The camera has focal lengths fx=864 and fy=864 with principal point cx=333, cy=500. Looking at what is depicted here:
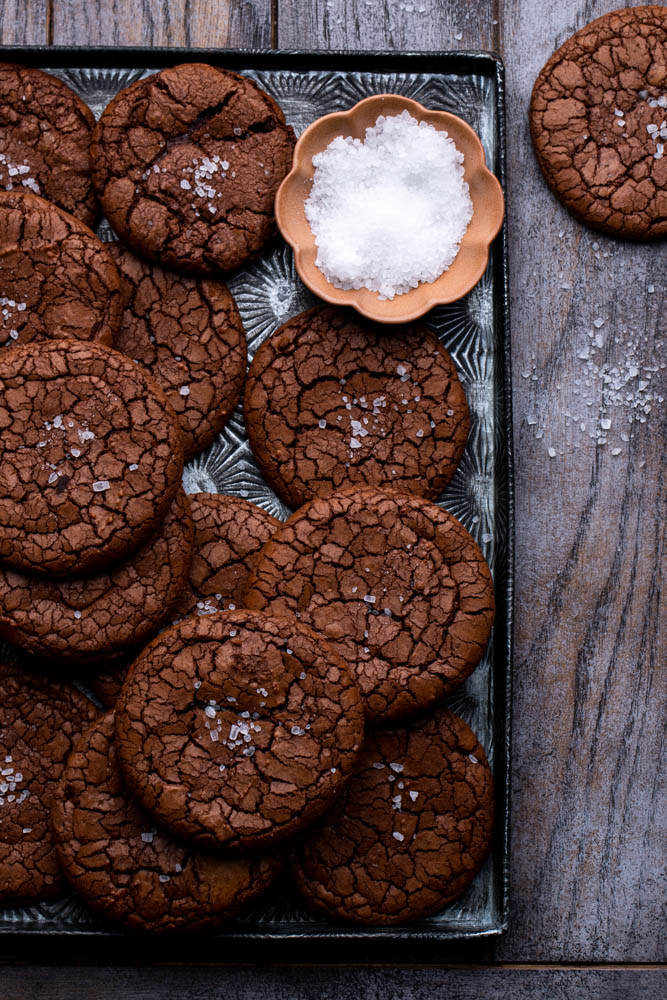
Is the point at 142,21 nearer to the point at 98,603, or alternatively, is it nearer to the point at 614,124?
the point at 614,124

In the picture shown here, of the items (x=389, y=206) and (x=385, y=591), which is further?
(x=389, y=206)

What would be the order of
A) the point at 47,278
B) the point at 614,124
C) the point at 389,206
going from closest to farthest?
the point at 47,278 < the point at 389,206 < the point at 614,124

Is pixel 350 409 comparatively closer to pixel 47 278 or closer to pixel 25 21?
pixel 47 278

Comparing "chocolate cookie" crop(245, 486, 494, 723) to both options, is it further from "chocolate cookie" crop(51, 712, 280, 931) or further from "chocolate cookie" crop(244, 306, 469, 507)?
"chocolate cookie" crop(51, 712, 280, 931)

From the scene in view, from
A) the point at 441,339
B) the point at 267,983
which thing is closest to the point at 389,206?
the point at 441,339

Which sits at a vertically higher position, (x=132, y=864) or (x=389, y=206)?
(x=389, y=206)

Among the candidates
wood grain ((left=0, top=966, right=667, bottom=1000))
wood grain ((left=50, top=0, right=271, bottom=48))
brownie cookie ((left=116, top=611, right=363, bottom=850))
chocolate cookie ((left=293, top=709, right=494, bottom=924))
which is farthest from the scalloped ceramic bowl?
wood grain ((left=0, top=966, right=667, bottom=1000))

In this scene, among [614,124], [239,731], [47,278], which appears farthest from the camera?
[614,124]

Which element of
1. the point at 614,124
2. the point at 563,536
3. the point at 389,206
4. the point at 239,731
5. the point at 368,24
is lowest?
the point at 239,731
